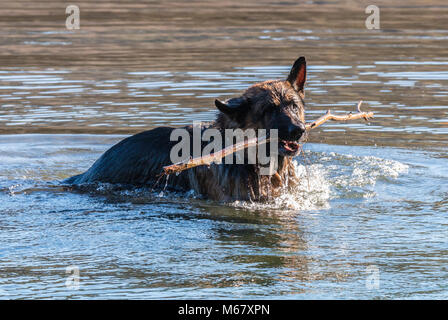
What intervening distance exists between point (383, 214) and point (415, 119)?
5397 mm

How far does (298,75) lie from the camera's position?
8.88 m

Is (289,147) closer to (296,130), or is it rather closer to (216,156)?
(296,130)

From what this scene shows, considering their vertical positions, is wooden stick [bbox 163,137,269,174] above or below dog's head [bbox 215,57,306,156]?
below

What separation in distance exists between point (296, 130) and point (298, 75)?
3.06 feet

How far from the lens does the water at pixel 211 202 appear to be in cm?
696

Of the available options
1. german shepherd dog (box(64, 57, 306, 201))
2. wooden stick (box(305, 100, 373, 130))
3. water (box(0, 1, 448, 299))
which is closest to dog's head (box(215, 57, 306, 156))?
german shepherd dog (box(64, 57, 306, 201))

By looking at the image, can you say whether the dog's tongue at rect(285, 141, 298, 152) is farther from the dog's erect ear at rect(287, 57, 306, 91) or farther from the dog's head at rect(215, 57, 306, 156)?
the dog's erect ear at rect(287, 57, 306, 91)

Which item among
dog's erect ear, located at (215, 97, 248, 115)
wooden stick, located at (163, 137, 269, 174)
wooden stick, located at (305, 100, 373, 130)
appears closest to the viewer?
wooden stick, located at (163, 137, 269, 174)

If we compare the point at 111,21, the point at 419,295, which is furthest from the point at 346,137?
the point at 111,21

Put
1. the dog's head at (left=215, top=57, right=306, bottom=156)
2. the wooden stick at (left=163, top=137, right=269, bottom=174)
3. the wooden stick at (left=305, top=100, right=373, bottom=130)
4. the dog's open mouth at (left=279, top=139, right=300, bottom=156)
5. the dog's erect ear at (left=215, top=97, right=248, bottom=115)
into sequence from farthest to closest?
the wooden stick at (left=305, top=100, right=373, bottom=130) → the dog's erect ear at (left=215, top=97, right=248, bottom=115) → the dog's open mouth at (left=279, top=139, right=300, bottom=156) → the dog's head at (left=215, top=57, right=306, bottom=156) → the wooden stick at (left=163, top=137, right=269, bottom=174)

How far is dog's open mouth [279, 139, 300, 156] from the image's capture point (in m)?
8.43

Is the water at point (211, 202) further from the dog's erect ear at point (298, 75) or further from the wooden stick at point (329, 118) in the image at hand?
the dog's erect ear at point (298, 75)

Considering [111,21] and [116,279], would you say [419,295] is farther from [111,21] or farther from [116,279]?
[111,21]

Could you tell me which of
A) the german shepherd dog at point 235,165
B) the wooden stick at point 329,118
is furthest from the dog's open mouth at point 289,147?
the wooden stick at point 329,118
